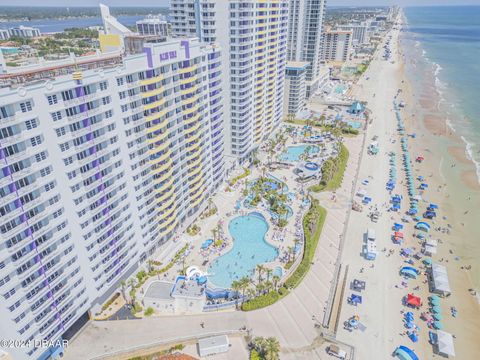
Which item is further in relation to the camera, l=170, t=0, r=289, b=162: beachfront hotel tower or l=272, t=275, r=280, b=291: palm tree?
l=170, t=0, r=289, b=162: beachfront hotel tower

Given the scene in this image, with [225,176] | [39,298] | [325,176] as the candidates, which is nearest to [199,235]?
[225,176]

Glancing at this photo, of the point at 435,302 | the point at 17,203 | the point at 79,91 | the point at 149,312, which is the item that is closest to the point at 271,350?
the point at 149,312

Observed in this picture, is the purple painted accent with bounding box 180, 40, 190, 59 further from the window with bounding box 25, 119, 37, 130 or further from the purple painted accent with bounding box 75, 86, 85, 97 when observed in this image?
the window with bounding box 25, 119, 37, 130

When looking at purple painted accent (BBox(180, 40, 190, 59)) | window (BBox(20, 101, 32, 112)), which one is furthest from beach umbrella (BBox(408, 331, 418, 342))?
window (BBox(20, 101, 32, 112))

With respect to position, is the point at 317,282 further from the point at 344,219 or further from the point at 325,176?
the point at 325,176

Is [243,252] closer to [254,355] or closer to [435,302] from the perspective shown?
[254,355]
